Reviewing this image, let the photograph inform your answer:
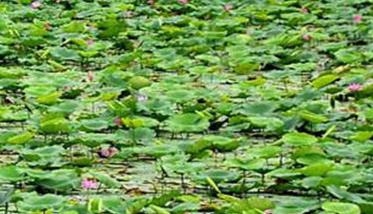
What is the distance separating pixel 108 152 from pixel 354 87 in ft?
3.19

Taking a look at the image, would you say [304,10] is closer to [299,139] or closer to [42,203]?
[299,139]

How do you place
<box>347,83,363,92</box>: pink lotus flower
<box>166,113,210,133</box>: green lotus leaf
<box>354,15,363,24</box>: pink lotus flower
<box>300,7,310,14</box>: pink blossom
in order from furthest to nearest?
1. <box>300,7,310,14</box>: pink blossom
2. <box>354,15,363,24</box>: pink lotus flower
3. <box>347,83,363,92</box>: pink lotus flower
4. <box>166,113,210,133</box>: green lotus leaf

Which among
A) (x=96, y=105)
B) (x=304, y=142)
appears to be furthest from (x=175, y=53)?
(x=304, y=142)

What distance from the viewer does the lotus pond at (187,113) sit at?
7.66ft

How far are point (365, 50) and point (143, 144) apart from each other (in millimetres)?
1646

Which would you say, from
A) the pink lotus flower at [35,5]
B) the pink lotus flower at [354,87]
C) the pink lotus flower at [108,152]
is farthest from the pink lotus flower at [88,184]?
the pink lotus flower at [35,5]

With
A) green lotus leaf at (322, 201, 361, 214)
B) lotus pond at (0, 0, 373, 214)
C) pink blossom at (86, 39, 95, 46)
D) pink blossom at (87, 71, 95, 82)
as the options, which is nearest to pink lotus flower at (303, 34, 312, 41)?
lotus pond at (0, 0, 373, 214)

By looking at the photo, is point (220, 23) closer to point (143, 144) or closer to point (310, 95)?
point (310, 95)

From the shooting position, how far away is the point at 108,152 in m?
2.71

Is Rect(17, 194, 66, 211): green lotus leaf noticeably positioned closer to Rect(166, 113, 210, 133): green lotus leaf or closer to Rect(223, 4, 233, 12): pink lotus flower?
Rect(166, 113, 210, 133): green lotus leaf

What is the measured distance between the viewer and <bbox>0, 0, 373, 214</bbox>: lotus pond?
2.34 m

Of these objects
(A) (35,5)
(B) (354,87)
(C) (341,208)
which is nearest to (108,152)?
(C) (341,208)

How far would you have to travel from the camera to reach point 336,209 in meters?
2.11

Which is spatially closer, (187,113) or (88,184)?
(88,184)
